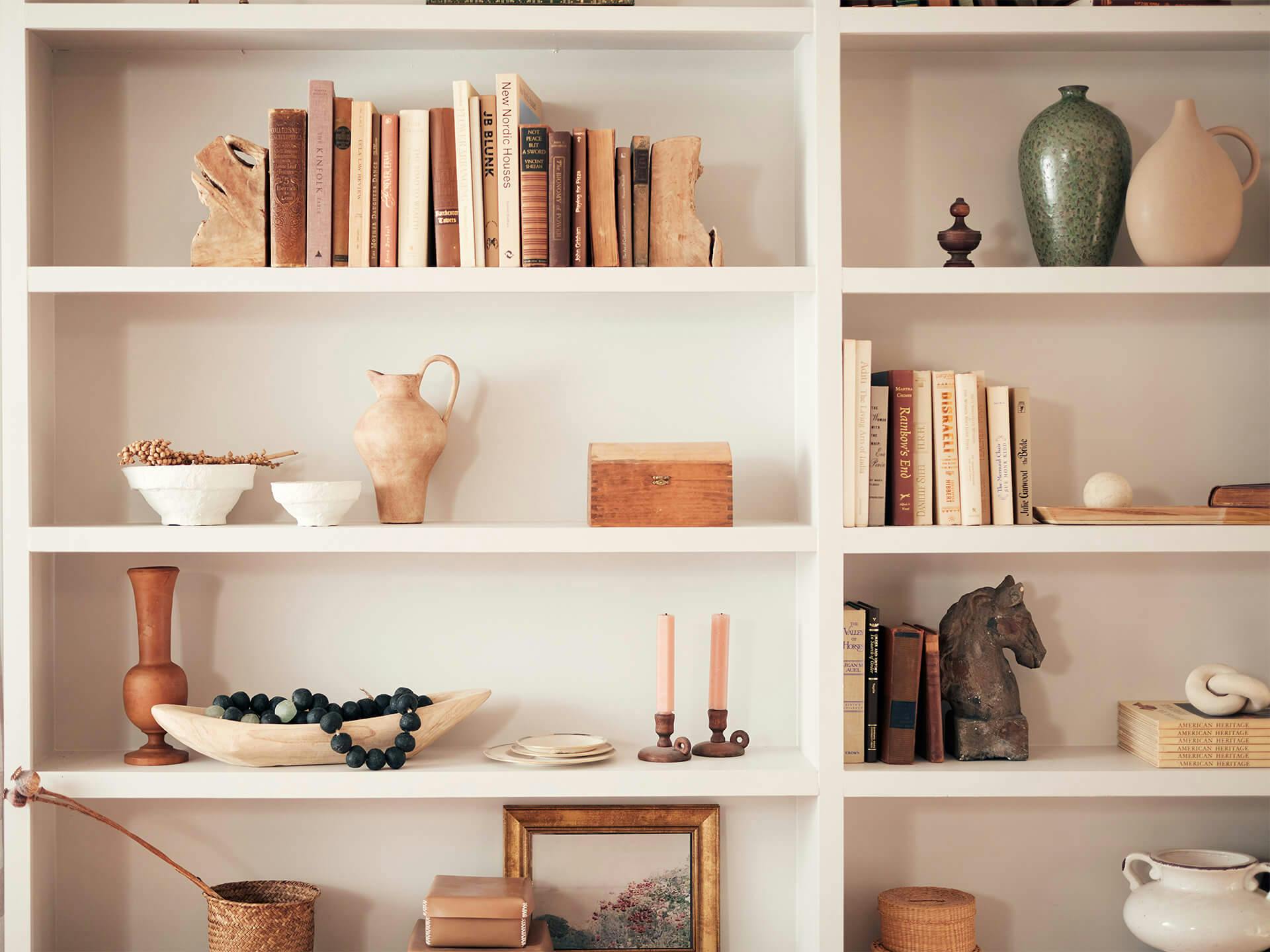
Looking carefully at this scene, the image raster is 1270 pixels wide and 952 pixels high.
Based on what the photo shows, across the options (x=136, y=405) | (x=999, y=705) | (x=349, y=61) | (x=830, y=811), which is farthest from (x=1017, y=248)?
(x=136, y=405)

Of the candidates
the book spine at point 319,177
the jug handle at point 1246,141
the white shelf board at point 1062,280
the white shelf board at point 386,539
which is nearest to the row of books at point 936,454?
the white shelf board at point 1062,280

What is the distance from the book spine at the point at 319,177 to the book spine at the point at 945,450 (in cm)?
108

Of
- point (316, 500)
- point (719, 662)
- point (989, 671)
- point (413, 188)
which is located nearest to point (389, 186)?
point (413, 188)

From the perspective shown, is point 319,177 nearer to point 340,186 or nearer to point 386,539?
point 340,186

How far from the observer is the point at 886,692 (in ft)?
6.30

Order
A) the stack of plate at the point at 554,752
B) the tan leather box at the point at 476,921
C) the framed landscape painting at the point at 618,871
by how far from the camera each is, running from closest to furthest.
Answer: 1. the tan leather box at the point at 476,921
2. the stack of plate at the point at 554,752
3. the framed landscape painting at the point at 618,871

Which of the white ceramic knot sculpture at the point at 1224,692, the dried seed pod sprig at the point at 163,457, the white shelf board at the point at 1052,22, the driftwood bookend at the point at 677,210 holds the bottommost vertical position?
the white ceramic knot sculpture at the point at 1224,692

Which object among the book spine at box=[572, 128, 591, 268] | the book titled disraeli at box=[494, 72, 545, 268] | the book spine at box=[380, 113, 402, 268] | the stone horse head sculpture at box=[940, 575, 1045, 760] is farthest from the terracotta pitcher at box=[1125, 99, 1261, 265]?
the book spine at box=[380, 113, 402, 268]

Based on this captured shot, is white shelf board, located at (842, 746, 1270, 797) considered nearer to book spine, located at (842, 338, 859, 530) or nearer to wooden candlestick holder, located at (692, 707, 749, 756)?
wooden candlestick holder, located at (692, 707, 749, 756)

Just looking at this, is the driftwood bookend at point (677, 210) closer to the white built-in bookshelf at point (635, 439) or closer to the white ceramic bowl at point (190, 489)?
the white built-in bookshelf at point (635, 439)

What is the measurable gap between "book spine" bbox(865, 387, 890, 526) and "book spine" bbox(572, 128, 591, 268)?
1.86ft

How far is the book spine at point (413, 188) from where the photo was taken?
1.89 m

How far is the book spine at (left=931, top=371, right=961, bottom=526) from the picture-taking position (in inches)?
75.1

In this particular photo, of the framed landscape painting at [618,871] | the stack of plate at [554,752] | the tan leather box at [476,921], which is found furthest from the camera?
the framed landscape painting at [618,871]
